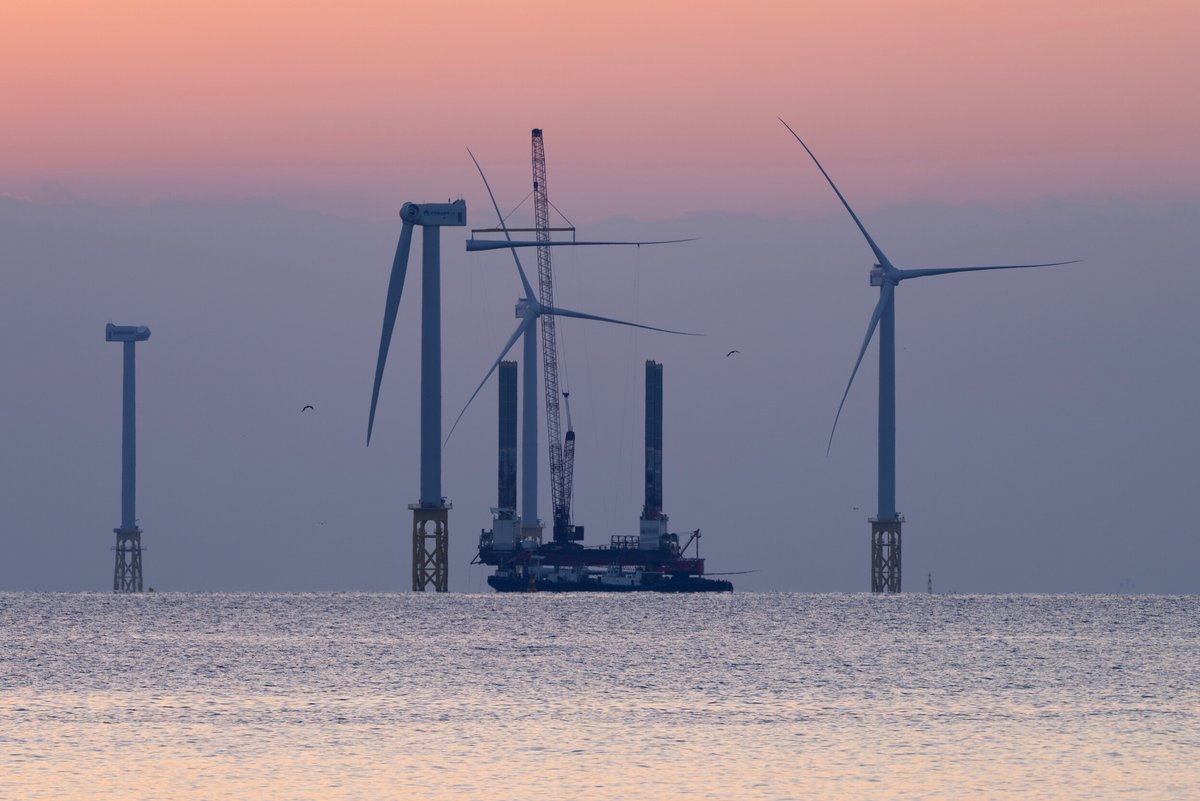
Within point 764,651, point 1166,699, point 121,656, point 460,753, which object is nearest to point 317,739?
point 460,753

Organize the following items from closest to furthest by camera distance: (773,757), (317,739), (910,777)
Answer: (910,777), (773,757), (317,739)

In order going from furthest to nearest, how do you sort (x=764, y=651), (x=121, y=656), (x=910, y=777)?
(x=764, y=651) → (x=121, y=656) → (x=910, y=777)

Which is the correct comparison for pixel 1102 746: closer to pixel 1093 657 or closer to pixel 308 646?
pixel 1093 657

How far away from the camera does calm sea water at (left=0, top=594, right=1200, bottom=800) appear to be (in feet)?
250

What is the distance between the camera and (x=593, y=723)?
9775cm

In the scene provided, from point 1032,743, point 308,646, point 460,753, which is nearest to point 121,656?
point 308,646

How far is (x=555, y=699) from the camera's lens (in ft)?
367

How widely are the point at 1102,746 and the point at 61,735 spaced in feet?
157

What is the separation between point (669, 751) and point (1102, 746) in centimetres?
1981

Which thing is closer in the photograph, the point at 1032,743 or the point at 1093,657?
the point at 1032,743

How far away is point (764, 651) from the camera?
163 meters

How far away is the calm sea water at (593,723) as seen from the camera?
76312 mm

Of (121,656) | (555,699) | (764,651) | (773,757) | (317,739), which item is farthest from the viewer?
(764,651)

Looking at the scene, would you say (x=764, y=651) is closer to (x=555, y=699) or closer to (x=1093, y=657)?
(x=1093, y=657)
